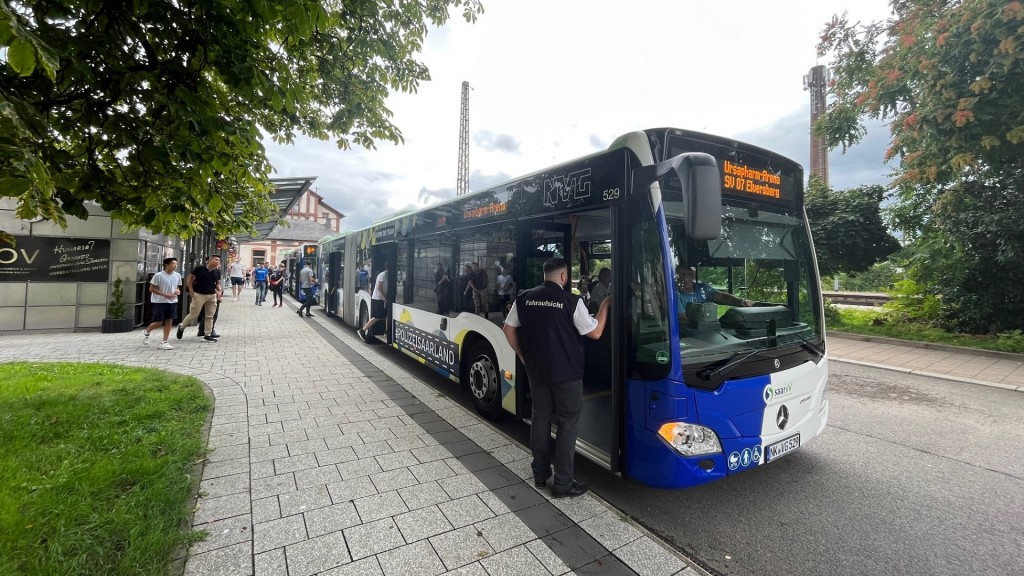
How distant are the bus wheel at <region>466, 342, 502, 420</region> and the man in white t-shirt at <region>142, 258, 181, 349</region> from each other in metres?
7.06

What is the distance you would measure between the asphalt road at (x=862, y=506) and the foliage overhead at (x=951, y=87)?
612 cm

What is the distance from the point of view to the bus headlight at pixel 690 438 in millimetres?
2916

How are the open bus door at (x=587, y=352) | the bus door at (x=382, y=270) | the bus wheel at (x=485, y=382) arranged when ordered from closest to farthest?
the open bus door at (x=587, y=352)
the bus wheel at (x=485, y=382)
the bus door at (x=382, y=270)

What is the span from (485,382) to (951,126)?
33.3ft

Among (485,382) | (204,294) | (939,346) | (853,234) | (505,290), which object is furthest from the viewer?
(853,234)

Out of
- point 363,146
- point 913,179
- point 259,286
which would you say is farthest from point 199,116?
point 259,286

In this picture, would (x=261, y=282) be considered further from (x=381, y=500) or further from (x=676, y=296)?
(x=676, y=296)

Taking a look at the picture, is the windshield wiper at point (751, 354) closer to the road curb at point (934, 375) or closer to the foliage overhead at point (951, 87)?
the road curb at point (934, 375)

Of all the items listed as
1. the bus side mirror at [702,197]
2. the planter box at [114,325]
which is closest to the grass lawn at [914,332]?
the bus side mirror at [702,197]

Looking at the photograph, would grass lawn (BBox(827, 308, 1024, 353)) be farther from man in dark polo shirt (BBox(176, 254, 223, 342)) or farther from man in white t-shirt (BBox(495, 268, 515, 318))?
man in dark polo shirt (BBox(176, 254, 223, 342))

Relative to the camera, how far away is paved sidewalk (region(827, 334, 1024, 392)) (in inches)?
298

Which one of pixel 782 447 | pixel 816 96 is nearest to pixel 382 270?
pixel 782 447

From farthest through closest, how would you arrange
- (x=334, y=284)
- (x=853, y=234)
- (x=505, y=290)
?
1. (x=334, y=284)
2. (x=853, y=234)
3. (x=505, y=290)

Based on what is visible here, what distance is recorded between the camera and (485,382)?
197 inches
